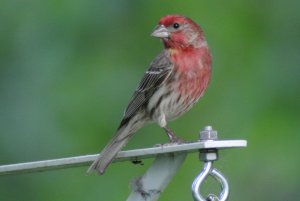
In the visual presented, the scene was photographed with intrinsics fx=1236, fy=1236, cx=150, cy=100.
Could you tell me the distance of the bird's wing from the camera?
7.58 meters

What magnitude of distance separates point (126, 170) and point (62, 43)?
129 centimetres

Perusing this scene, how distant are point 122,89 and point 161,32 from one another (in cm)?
157

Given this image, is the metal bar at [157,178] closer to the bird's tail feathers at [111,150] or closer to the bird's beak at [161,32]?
the bird's tail feathers at [111,150]

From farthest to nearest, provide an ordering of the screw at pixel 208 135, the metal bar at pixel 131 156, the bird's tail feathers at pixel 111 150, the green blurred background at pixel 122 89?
1. the green blurred background at pixel 122 89
2. the bird's tail feathers at pixel 111 150
3. the screw at pixel 208 135
4. the metal bar at pixel 131 156

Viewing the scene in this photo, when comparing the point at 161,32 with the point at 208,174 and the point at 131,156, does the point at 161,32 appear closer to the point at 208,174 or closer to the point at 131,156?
the point at 131,156

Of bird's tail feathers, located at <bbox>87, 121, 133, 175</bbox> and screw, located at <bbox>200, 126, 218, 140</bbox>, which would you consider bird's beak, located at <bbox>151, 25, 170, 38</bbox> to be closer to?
bird's tail feathers, located at <bbox>87, 121, 133, 175</bbox>

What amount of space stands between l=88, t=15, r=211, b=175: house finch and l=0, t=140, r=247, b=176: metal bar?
2107mm

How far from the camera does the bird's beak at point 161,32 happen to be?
7.49 meters

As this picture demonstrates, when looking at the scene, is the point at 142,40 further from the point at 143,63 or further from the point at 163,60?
the point at 163,60

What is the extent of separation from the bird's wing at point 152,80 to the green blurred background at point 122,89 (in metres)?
0.85

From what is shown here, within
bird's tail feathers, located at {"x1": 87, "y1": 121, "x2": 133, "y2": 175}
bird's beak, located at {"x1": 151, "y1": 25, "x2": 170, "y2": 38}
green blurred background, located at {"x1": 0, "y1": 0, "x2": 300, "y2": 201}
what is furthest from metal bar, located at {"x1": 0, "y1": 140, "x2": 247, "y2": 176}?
green blurred background, located at {"x1": 0, "y1": 0, "x2": 300, "y2": 201}

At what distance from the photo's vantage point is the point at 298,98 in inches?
351

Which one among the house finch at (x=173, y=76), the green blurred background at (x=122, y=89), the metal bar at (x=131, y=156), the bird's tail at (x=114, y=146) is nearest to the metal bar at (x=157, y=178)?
the metal bar at (x=131, y=156)

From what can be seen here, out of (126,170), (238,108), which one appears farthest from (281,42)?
(126,170)
